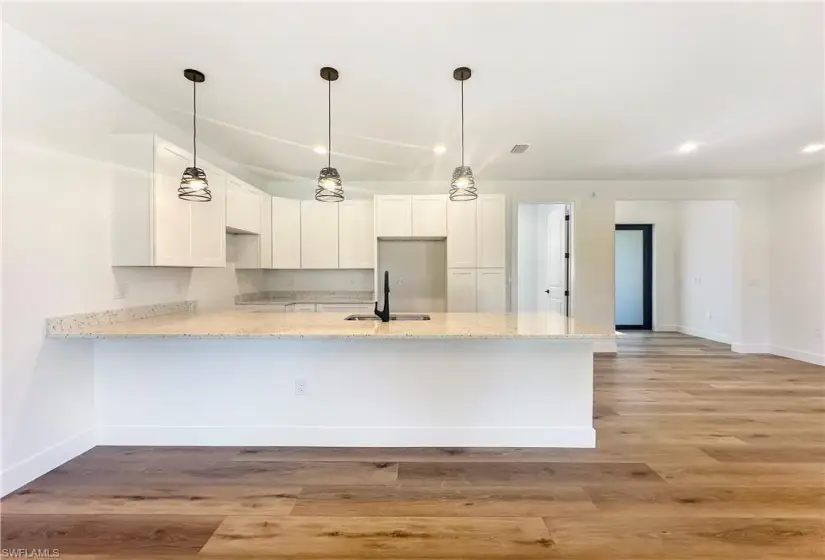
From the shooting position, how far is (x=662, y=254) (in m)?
7.89

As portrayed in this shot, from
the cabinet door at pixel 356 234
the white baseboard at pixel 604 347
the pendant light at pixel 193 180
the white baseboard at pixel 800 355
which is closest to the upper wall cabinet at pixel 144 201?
the pendant light at pixel 193 180

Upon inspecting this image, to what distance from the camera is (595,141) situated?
3.91 m

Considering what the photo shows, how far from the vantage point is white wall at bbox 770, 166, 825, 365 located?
4953mm

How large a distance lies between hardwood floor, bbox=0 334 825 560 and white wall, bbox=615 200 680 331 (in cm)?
516

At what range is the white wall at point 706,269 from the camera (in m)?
6.54

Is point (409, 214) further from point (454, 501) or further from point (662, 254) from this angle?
point (662, 254)

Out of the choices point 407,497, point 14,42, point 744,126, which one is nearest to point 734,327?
point 744,126

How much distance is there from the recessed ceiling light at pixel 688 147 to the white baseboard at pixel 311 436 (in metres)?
3.05

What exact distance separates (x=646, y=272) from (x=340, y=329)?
754 centimetres

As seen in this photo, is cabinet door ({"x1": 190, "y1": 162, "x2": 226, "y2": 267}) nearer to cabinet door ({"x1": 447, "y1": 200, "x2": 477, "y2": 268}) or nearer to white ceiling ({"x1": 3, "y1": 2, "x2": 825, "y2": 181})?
white ceiling ({"x1": 3, "y1": 2, "x2": 825, "y2": 181})

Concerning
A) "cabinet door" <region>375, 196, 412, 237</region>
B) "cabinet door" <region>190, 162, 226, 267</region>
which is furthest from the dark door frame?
"cabinet door" <region>190, 162, 226, 267</region>

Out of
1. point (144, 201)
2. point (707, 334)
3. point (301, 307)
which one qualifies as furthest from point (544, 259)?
point (144, 201)

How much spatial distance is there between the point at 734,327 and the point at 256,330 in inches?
253

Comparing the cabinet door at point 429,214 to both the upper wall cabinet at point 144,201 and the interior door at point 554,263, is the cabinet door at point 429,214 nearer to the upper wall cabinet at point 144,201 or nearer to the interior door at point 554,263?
the interior door at point 554,263
